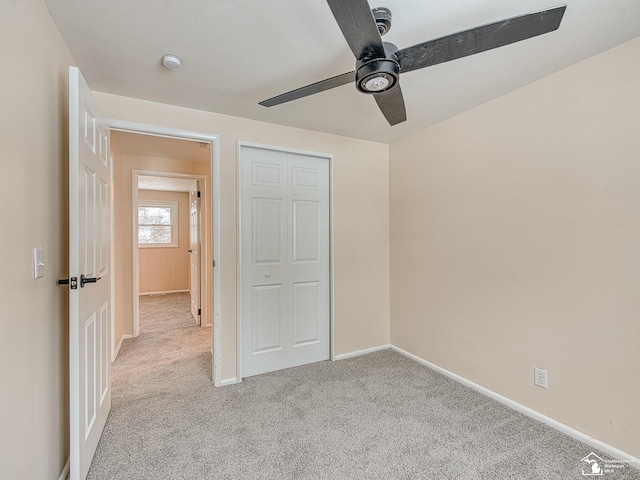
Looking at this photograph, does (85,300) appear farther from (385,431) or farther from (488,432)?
(488,432)

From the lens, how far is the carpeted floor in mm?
1635

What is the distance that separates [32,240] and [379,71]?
1607 millimetres

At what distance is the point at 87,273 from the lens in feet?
5.17

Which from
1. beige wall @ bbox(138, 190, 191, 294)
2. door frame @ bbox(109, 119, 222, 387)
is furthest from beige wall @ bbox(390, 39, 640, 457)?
beige wall @ bbox(138, 190, 191, 294)

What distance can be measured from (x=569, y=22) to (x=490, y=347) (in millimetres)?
2116

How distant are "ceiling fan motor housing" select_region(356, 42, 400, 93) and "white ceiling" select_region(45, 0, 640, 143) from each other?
1.08 ft

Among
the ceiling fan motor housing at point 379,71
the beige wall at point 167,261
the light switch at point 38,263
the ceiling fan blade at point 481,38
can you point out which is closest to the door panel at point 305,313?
the light switch at point 38,263

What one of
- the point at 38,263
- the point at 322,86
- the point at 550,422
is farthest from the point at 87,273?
the point at 550,422

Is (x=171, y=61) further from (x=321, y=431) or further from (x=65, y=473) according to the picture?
(x=321, y=431)

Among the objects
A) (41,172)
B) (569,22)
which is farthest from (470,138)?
(41,172)

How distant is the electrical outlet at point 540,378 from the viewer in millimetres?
2035

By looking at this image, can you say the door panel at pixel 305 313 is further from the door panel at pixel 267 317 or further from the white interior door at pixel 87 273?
the white interior door at pixel 87 273

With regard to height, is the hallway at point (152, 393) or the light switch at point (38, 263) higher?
the light switch at point (38, 263)

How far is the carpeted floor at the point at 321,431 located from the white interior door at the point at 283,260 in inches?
10.1
